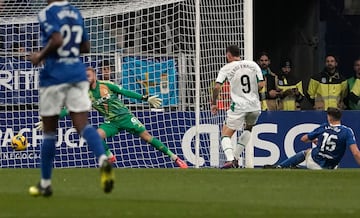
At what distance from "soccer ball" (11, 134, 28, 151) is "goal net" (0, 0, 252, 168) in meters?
0.93

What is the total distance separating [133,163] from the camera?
2356cm

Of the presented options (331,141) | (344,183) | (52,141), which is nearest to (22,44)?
(331,141)

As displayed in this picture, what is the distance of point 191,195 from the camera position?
13.3 metres

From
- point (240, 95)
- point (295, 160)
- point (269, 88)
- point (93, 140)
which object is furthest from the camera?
point (269, 88)

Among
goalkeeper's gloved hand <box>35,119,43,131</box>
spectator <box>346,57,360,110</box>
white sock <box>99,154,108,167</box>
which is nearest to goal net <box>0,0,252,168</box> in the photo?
goalkeeper's gloved hand <box>35,119,43,131</box>

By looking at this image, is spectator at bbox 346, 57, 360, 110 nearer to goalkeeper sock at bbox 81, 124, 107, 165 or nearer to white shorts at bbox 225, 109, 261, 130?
white shorts at bbox 225, 109, 261, 130

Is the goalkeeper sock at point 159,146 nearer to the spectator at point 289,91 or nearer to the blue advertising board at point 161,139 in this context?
the blue advertising board at point 161,139

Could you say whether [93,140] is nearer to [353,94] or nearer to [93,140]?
[93,140]

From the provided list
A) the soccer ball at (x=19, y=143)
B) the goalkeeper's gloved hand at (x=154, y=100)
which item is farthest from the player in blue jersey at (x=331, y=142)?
the soccer ball at (x=19, y=143)

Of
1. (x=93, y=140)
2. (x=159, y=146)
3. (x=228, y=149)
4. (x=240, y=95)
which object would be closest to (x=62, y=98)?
(x=93, y=140)

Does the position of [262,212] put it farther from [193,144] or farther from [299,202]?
[193,144]

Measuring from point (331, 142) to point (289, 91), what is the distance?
450 cm

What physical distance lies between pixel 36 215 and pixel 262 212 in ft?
6.80

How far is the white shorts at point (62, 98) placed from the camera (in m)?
12.4
